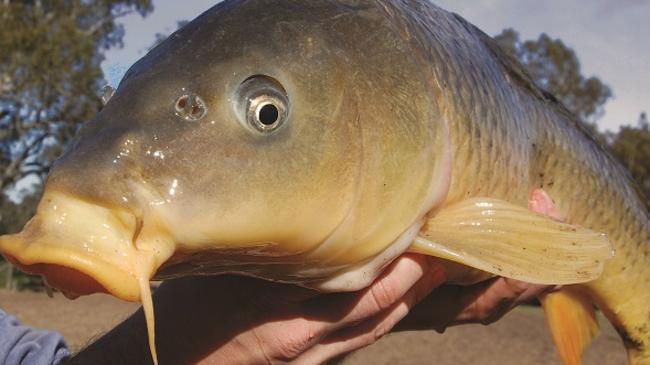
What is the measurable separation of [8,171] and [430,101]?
2173 centimetres

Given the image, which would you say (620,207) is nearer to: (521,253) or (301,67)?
(521,253)

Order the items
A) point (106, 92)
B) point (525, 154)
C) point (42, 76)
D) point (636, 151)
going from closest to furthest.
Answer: point (106, 92)
point (525, 154)
point (42, 76)
point (636, 151)

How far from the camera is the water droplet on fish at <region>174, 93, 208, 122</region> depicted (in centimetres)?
149

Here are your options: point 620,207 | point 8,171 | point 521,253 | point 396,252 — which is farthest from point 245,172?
point 8,171

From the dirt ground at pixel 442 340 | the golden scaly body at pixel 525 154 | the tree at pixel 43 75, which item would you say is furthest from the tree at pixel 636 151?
the golden scaly body at pixel 525 154

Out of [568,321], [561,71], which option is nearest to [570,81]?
[561,71]

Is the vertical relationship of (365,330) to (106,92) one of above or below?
Answer: below

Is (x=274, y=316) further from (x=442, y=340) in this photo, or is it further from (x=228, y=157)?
(x=442, y=340)

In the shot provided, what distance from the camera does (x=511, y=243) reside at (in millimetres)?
1935

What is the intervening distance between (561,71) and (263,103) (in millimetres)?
31064

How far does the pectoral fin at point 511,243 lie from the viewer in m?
1.88

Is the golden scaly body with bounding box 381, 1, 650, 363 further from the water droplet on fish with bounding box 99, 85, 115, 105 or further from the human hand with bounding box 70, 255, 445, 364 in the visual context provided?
the water droplet on fish with bounding box 99, 85, 115, 105

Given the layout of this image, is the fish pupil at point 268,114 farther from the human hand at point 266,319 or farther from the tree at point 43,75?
the tree at point 43,75

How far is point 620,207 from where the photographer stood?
2.95 meters
